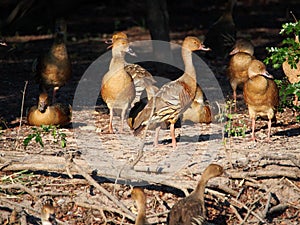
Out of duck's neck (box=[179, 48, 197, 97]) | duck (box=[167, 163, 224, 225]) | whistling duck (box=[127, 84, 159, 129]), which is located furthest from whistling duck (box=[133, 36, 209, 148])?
duck (box=[167, 163, 224, 225])

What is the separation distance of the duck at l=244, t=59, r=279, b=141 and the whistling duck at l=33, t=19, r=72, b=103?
3.19 meters

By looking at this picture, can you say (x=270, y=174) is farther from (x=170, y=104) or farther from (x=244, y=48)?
(x=244, y=48)

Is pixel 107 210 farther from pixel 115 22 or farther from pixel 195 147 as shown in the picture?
pixel 115 22

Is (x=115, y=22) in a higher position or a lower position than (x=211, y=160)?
higher

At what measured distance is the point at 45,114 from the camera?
31.8 ft

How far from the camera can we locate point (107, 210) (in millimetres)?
7020

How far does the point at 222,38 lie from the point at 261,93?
6.25 metres

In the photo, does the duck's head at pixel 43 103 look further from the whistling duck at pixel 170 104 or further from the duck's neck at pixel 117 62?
the whistling duck at pixel 170 104

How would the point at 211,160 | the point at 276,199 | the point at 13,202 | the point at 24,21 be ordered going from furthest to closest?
the point at 24,21 → the point at 211,160 → the point at 276,199 → the point at 13,202

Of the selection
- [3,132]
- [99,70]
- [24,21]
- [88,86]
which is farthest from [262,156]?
[24,21]

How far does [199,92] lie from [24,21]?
29.3 feet

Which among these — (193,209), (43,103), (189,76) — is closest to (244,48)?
(189,76)

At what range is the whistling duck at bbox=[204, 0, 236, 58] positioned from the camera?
586 inches

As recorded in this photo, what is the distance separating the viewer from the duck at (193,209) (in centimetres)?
621
